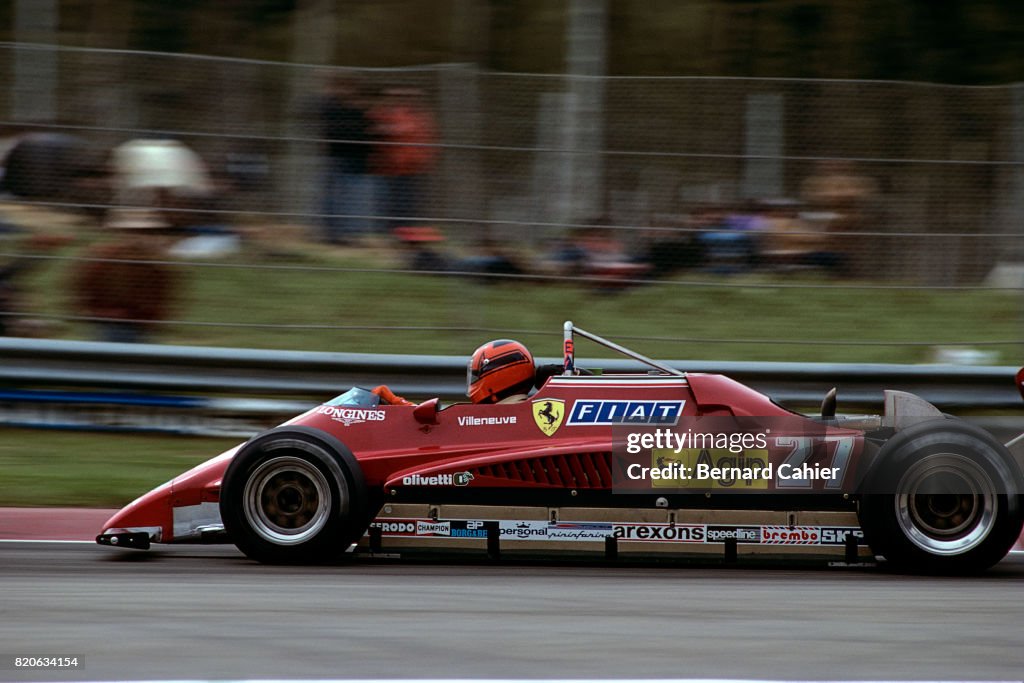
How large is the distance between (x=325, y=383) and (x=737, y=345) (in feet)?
9.11

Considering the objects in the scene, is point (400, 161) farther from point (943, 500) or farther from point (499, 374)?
point (943, 500)

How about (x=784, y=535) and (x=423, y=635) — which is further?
(x=784, y=535)

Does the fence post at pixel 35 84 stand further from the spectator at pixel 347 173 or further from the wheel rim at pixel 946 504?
the wheel rim at pixel 946 504

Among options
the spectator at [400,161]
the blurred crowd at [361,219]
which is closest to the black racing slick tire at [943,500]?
the blurred crowd at [361,219]

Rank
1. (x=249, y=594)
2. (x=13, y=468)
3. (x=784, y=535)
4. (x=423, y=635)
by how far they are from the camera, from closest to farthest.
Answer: (x=423, y=635)
(x=249, y=594)
(x=784, y=535)
(x=13, y=468)

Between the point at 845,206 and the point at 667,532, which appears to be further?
the point at 845,206

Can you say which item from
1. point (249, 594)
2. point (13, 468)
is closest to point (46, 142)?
point (13, 468)

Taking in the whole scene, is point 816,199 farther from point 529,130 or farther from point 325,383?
point 325,383

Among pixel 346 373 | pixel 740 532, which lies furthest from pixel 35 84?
pixel 740 532

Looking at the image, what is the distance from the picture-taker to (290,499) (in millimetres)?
6434

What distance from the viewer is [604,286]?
9.31 meters

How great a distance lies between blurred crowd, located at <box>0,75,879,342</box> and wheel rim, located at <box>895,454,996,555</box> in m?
3.11

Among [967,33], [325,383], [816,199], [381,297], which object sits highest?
[967,33]

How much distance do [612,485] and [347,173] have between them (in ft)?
12.1
